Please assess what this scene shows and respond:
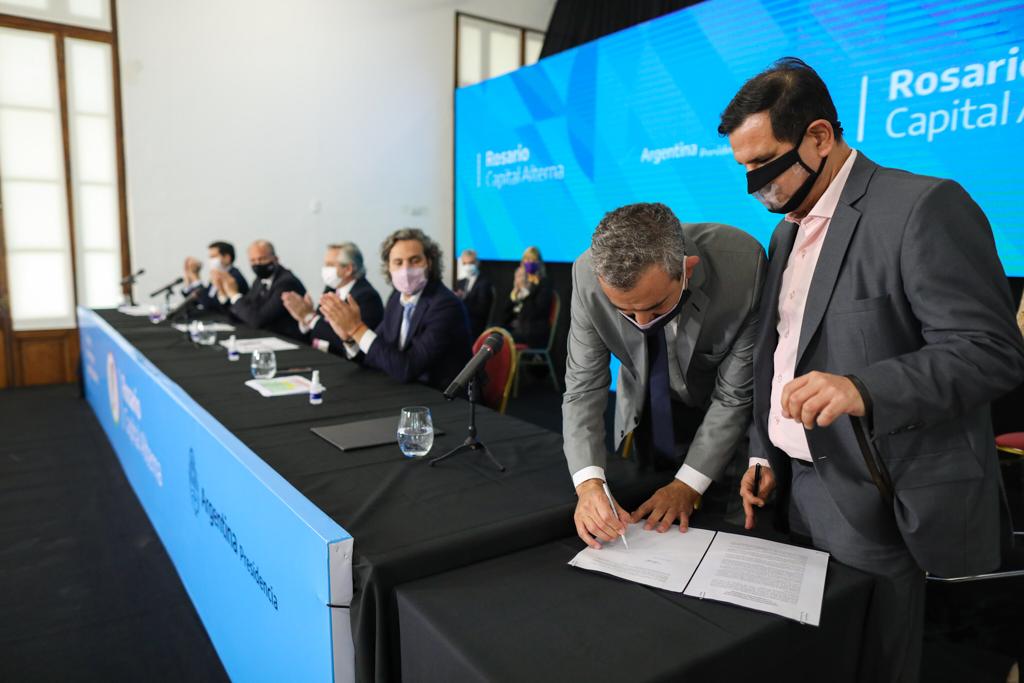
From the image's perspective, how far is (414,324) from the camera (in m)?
2.77

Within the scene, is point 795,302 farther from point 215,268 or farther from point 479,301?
point 215,268

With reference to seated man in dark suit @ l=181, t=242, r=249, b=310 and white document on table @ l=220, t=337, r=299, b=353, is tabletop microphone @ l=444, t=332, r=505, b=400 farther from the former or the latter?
seated man in dark suit @ l=181, t=242, r=249, b=310

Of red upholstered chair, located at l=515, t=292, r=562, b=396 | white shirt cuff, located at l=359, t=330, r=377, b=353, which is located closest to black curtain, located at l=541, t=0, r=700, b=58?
red upholstered chair, located at l=515, t=292, r=562, b=396

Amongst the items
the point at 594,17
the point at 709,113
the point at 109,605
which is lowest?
the point at 109,605

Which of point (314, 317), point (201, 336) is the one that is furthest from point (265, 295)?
point (201, 336)

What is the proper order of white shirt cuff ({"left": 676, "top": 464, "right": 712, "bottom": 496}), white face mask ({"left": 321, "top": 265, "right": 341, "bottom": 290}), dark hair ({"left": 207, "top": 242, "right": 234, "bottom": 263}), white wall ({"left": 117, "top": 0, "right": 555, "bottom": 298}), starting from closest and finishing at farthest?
white shirt cuff ({"left": 676, "top": 464, "right": 712, "bottom": 496}) → white face mask ({"left": 321, "top": 265, "right": 341, "bottom": 290}) → dark hair ({"left": 207, "top": 242, "right": 234, "bottom": 263}) → white wall ({"left": 117, "top": 0, "right": 555, "bottom": 298})

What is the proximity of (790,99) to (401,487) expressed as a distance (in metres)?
1.07

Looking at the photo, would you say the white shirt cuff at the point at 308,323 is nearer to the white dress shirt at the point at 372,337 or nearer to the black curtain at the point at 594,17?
the white dress shirt at the point at 372,337

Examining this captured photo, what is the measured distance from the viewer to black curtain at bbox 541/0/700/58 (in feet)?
18.9

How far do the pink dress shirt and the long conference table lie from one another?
9.8 inches

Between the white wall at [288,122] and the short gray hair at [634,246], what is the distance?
20.5ft

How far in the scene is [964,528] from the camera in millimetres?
1030

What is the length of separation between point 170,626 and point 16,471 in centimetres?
225

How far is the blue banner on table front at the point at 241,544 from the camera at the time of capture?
3.69ft
